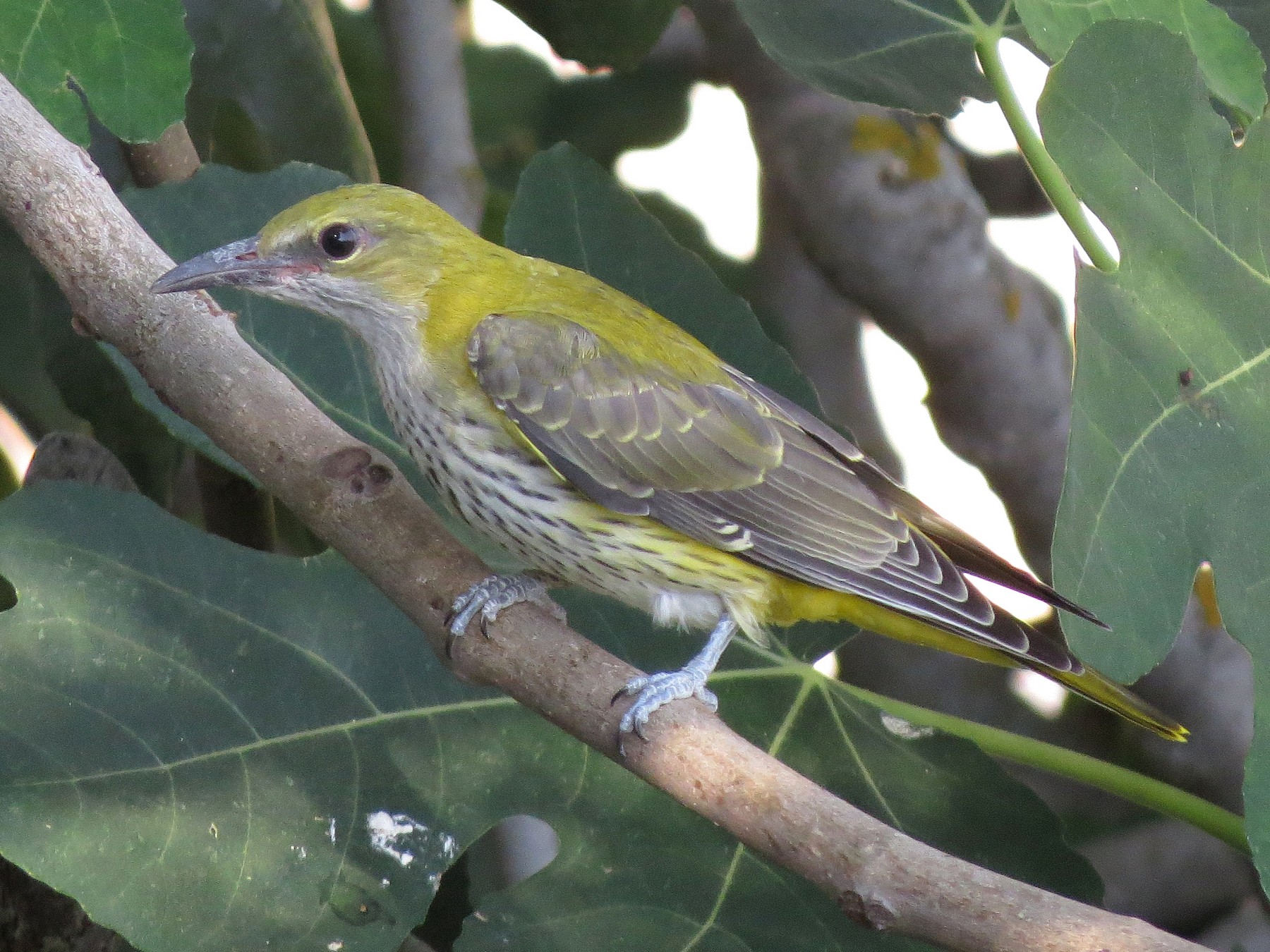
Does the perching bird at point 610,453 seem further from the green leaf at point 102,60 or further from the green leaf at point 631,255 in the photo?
the green leaf at point 102,60

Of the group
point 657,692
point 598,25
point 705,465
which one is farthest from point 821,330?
point 657,692

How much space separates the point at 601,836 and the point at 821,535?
59cm

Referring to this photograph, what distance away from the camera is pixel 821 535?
221 centimetres

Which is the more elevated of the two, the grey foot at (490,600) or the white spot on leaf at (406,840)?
the grey foot at (490,600)

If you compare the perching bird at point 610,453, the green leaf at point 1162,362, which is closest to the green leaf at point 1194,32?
the green leaf at point 1162,362

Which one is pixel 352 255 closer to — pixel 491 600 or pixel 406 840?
pixel 491 600

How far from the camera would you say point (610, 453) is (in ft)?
7.17

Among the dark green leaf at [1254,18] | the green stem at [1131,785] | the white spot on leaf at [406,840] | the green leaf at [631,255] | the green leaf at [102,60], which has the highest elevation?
the dark green leaf at [1254,18]

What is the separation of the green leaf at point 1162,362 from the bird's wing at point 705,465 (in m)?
0.37

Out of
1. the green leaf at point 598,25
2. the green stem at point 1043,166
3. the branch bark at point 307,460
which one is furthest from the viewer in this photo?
the green leaf at point 598,25

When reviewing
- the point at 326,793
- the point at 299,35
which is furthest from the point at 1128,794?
the point at 299,35

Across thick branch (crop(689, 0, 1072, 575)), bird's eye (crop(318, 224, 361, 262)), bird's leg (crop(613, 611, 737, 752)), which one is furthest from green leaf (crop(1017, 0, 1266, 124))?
bird's eye (crop(318, 224, 361, 262))

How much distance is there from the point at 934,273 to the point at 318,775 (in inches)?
60.7

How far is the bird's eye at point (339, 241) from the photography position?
221cm
